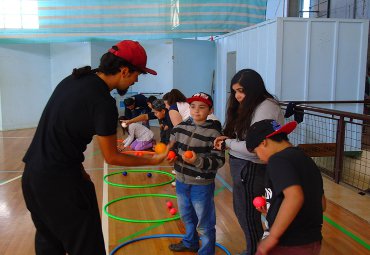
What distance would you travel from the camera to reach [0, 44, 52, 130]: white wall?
11398mm

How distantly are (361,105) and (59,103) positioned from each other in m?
6.89

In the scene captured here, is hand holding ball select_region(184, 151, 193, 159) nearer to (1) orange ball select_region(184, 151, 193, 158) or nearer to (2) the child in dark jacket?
(1) orange ball select_region(184, 151, 193, 158)

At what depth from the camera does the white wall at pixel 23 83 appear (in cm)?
1140

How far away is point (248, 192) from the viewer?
2.95 m

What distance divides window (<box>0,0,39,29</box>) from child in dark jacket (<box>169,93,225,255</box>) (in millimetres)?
8398

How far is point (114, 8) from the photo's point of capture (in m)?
9.99

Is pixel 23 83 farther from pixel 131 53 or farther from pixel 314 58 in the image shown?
pixel 131 53

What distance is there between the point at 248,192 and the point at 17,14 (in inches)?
380

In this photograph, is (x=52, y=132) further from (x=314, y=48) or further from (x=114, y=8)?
(x=114, y=8)

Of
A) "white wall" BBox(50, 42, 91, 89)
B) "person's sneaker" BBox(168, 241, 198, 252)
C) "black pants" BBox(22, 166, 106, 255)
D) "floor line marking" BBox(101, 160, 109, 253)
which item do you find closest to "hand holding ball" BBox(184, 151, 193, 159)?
"black pants" BBox(22, 166, 106, 255)

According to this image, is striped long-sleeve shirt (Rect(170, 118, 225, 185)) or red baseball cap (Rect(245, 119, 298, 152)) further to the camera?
striped long-sleeve shirt (Rect(170, 118, 225, 185))

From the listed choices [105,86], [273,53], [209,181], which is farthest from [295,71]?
[105,86]

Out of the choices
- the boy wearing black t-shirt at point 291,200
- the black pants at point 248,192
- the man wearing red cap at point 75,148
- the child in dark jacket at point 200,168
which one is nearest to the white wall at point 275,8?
the child in dark jacket at point 200,168

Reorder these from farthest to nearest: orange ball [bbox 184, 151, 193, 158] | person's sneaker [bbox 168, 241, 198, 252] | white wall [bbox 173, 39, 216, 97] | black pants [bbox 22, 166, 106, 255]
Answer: white wall [bbox 173, 39, 216, 97] → person's sneaker [bbox 168, 241, 198, 252] → orange ball [bbox 184, 151, 193, 158] → black pants [bbox 22, 166, 106, 255]
